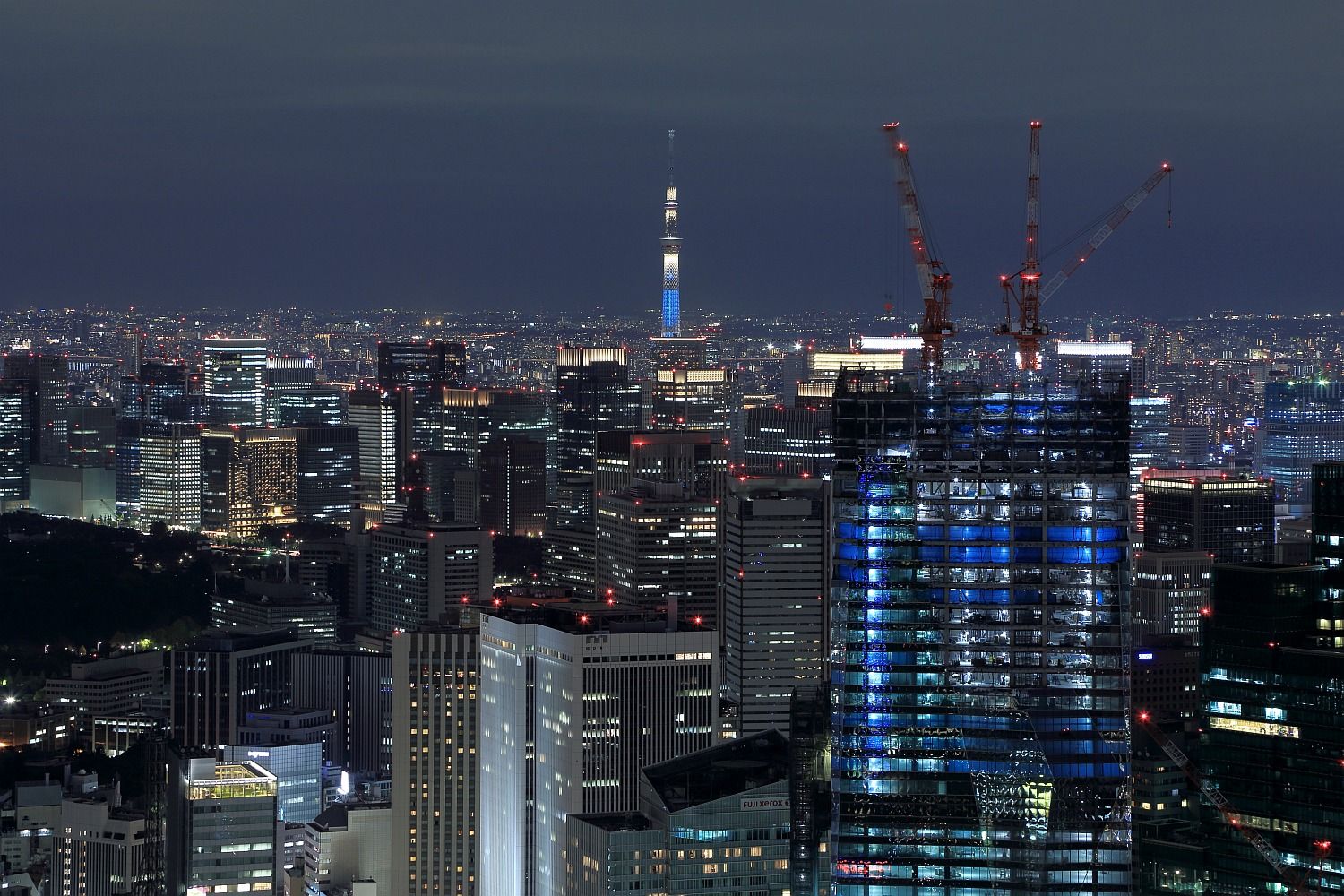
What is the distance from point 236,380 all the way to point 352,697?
5622cm

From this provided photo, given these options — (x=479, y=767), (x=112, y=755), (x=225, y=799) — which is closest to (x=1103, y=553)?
(x=225, y=799)

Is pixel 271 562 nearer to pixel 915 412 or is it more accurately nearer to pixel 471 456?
pixel 471 456

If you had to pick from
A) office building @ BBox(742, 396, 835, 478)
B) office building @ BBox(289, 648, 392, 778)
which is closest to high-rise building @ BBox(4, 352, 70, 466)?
office building @ BBox(742, 396, 835, 478)

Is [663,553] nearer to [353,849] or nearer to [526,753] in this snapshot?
[353,849]

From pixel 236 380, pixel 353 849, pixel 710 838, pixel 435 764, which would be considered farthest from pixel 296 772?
pixel 236 380

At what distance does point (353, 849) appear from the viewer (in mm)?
40250

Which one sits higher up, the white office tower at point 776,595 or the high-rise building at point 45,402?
the high-rise building at point 45,402

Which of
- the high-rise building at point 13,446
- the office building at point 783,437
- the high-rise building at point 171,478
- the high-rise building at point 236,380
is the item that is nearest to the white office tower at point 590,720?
the office building at point 783,437

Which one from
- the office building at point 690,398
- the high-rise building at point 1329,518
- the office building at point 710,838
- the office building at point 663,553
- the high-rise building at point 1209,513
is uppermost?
the office building at point 690,398

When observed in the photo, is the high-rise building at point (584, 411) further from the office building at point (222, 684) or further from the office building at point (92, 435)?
the office building at point (92, 435)

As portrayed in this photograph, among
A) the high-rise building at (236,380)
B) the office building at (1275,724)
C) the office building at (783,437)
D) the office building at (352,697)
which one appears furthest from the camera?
the high-rise building at (236,380)

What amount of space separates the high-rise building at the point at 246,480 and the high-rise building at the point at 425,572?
23381 millimetres

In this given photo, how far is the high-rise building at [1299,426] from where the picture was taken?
170 ft

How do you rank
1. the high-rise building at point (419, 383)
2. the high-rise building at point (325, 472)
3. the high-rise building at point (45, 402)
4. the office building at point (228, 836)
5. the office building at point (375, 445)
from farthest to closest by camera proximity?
the high-rise building at point (45, 402)
the high-rise building at point (419, 383)
the office building at point (375, 445)
the high-rise building at point (325, 472)
the office building at point (228, 836)
